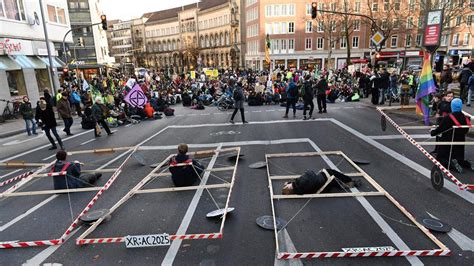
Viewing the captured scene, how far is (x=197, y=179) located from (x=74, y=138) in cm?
917

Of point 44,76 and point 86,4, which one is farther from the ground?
point 86,4

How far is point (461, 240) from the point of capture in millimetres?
4824

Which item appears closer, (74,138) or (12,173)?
(12,173)

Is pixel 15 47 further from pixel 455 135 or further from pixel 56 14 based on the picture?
pixel 455 135

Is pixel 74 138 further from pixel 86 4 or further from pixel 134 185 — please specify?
pixel 86 4

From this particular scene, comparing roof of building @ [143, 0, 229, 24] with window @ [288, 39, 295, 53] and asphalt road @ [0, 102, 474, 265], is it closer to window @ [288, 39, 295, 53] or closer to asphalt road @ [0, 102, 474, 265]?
window @ [288, 39, 295, 53]

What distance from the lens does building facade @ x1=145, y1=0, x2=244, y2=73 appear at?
3359 inches

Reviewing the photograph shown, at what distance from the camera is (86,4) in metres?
56.8

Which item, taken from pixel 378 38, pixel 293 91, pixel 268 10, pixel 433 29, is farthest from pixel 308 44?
pixel 293 91

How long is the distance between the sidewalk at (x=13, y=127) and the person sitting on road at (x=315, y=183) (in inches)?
617

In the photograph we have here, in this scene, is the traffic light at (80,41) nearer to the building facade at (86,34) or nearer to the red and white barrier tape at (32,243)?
the building facade at (86,34)

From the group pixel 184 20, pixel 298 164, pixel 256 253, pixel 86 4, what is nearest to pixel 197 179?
pixel 298 164

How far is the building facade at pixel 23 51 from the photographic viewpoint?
20297 millimetres

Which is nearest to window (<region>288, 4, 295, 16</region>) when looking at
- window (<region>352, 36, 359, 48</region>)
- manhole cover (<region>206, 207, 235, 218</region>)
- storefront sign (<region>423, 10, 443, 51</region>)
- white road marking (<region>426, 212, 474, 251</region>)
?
window (<region>352, 36, 359, 48</region>)
